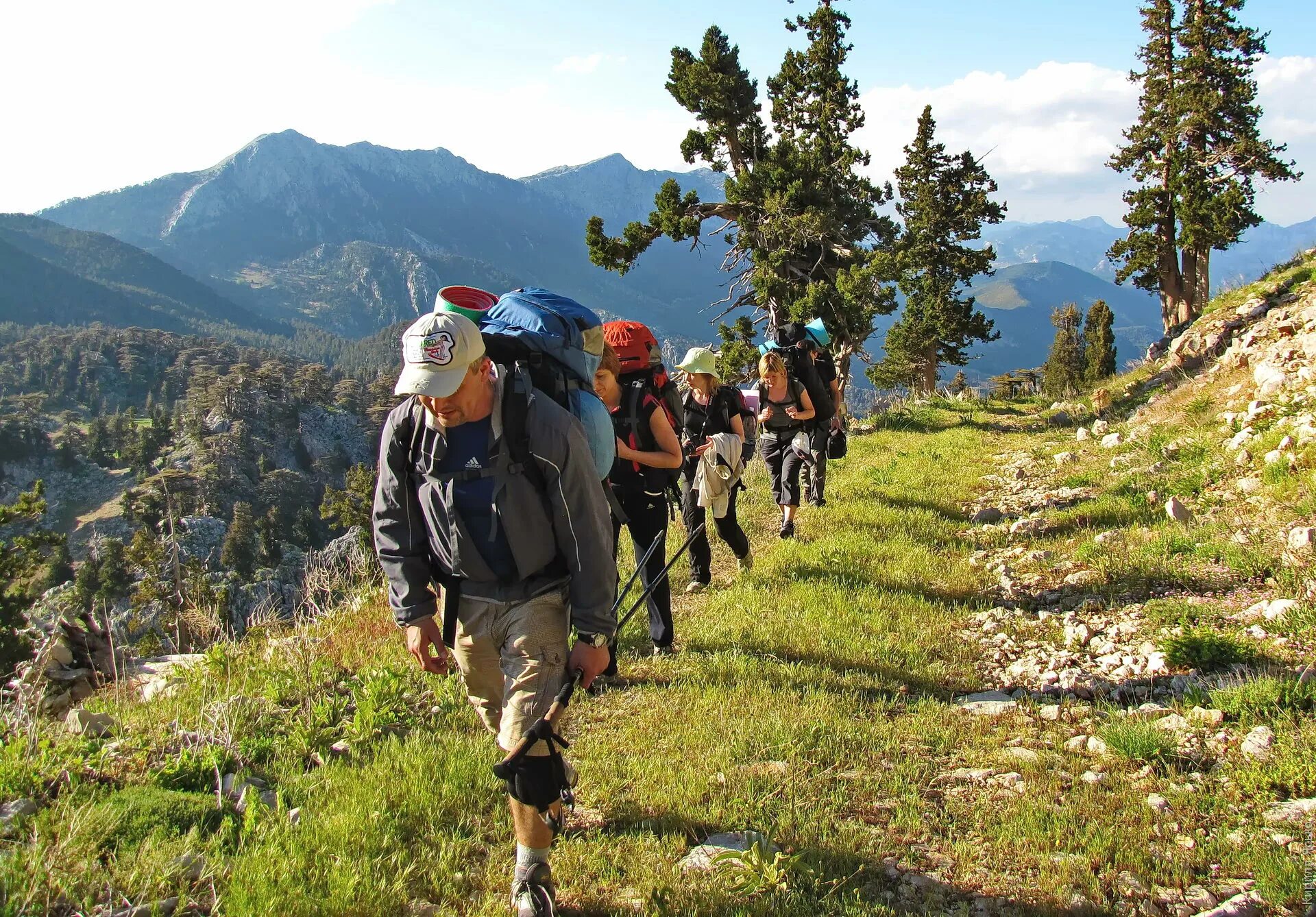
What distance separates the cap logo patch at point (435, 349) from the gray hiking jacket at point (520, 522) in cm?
26

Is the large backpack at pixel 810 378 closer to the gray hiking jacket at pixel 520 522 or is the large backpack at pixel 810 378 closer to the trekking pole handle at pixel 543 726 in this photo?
the gray hiking jacket at pixel 520 522

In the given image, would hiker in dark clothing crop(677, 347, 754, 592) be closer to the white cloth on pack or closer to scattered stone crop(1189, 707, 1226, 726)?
the white cloth on pack

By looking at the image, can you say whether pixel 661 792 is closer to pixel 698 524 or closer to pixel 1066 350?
pixel 698 524

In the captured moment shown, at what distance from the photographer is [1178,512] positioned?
707 cm

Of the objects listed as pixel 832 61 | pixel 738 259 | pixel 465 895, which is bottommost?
pixel 465 895

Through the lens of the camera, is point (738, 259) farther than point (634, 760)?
Yes

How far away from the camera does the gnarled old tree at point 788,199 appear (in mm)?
20625

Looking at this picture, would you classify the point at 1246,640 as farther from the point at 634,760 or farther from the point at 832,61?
the point at 832,61

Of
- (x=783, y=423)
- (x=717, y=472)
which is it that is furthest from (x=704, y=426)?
(x=783, y=423)

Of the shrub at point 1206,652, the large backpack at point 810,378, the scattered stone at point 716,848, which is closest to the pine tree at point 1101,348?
the large backpack at point 810,378

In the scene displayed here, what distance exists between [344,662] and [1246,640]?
19.7ft

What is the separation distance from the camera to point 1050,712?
4.42 meters

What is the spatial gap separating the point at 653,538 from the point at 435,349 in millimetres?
3156

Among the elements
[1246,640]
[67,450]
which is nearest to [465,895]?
[1246,640]
